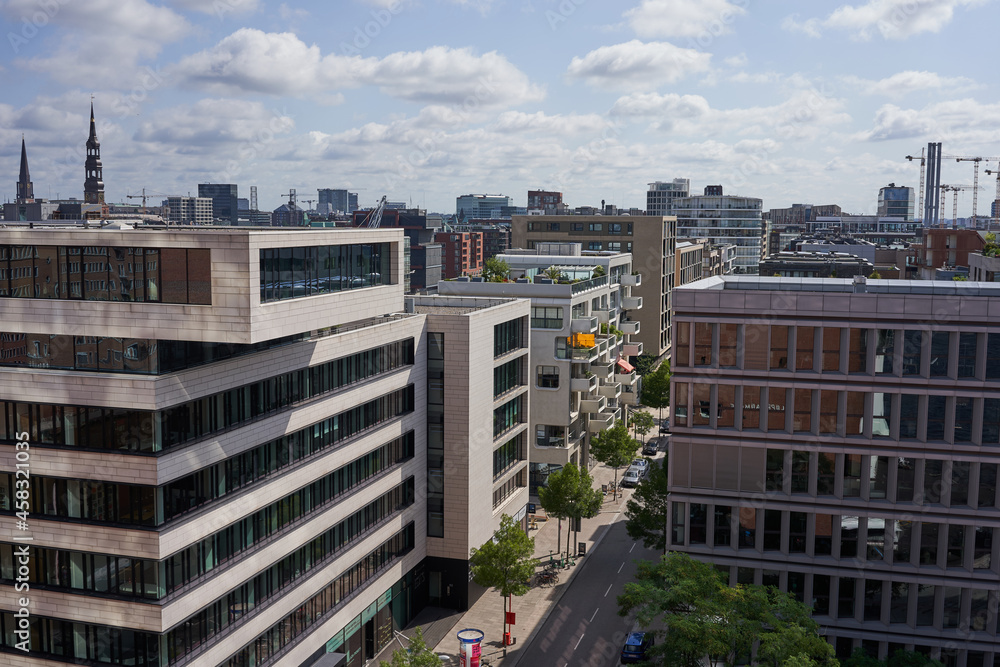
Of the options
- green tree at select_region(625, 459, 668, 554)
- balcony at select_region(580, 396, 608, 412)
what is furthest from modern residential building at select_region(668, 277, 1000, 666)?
balcony at select_region(580, 396, 608, 412)

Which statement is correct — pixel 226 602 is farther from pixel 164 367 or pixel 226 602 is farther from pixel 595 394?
pixel 595 394

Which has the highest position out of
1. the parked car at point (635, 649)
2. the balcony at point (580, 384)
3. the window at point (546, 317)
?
the window at point (546, 317)

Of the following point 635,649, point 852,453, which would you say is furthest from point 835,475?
point 635,649

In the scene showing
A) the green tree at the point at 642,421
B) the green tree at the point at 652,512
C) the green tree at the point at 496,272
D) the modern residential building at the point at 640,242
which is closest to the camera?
the green tree at the point at 652,512

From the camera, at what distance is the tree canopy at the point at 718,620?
36.3 m

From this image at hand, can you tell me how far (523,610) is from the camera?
60312mm

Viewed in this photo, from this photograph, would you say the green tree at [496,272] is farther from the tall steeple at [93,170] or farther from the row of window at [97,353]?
the tall steeple at [93,170]

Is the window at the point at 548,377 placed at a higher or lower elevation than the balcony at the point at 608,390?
higher

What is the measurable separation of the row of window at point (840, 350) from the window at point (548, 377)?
33999mm

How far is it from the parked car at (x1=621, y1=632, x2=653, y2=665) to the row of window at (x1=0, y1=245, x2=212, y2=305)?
33.9 meters

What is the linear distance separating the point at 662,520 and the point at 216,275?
39.8m

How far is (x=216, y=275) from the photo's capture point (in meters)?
34.8

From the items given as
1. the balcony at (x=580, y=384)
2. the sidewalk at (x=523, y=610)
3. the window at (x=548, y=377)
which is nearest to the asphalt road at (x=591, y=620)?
the sidewalk at (x=523, y=610)

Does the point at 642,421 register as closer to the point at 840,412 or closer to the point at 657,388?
the point at 657,388
